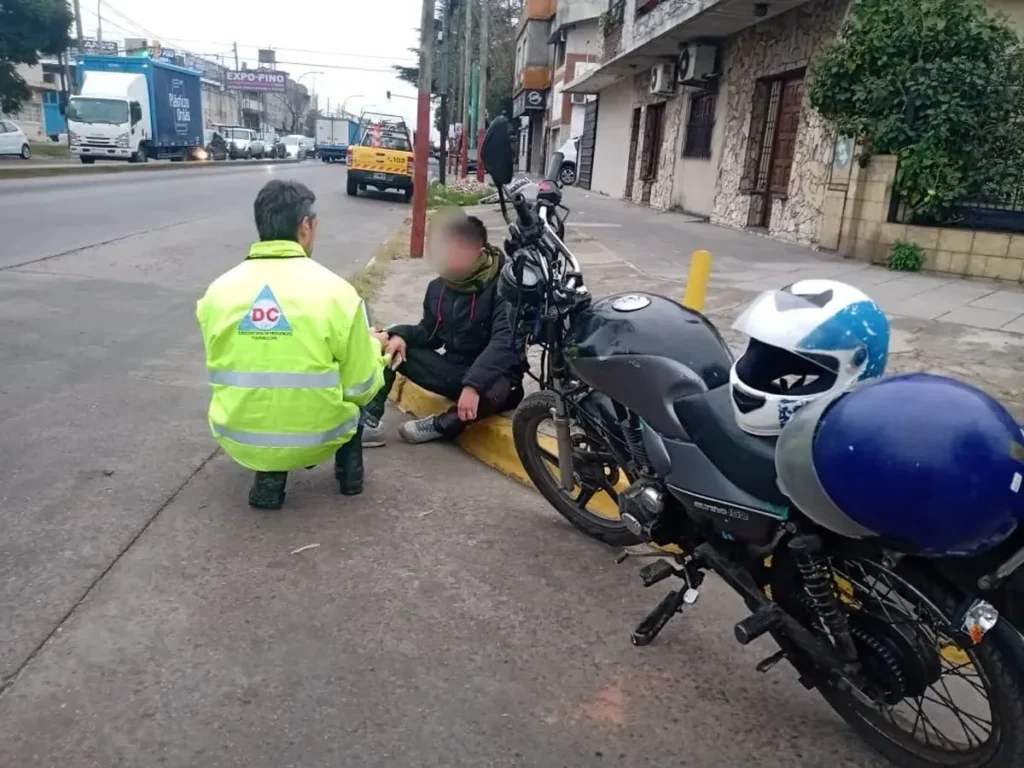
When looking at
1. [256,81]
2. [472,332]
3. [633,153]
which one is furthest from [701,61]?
[256,81]

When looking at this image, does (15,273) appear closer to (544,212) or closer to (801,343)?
(544,212)

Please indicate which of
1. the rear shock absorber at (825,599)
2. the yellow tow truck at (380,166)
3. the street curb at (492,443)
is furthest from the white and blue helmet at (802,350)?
the yellow tow truck at (380,166)

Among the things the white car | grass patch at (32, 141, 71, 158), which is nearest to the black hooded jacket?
the white car

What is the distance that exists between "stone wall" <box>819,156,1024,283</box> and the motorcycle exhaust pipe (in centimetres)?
777

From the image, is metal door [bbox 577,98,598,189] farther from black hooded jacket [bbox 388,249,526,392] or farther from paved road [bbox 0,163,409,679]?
black hooded jacket [bbox 388,249,526,392]

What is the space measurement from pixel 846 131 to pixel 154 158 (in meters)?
34.4

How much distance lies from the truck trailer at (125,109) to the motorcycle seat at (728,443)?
3508 cm

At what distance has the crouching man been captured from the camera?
11.1ft

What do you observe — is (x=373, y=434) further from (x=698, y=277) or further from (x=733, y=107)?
(x=733, y=107)

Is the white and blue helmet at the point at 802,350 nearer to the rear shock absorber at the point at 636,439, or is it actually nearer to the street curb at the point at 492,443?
the rear shock absorber at the point at 636,439

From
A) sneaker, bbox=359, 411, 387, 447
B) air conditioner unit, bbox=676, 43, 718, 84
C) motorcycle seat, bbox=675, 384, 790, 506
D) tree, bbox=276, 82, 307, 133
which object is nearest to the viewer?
motorcycle seat, bbox=675, 384, 790, 506

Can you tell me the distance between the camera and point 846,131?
33.0 ft

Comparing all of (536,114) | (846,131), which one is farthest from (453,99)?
(846,131)

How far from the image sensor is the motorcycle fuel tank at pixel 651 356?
2.61 m
